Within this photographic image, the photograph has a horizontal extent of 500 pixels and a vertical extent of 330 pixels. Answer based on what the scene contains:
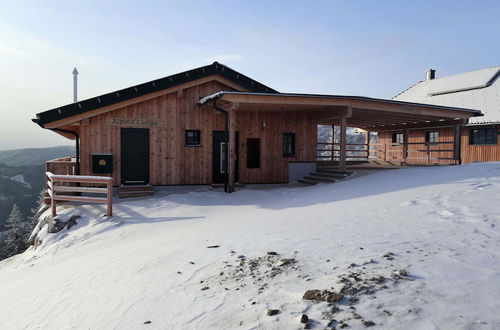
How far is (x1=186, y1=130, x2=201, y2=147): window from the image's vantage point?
13494 millimetres

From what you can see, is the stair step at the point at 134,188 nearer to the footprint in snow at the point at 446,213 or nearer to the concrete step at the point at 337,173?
the concrete step at the point at 337,173

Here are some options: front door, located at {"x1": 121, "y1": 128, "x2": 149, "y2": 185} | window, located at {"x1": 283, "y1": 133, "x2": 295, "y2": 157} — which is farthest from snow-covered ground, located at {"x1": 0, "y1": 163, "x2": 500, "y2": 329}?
window, located at {"x1": 283, "y1": 133, "x2": 295, "y2": 157}

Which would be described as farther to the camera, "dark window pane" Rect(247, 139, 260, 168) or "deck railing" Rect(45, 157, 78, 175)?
"dark window pane" Rect(247, 139, 260, 168)

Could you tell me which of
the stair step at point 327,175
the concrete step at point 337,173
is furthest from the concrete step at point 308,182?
the concrete step at point 337,173

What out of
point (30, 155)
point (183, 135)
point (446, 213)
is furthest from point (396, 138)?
point (30, 155)

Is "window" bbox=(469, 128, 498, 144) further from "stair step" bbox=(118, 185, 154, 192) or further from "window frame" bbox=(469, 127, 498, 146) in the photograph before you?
"stair step" bbox=(118, 185, 154, 192)

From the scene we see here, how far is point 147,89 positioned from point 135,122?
1346mm

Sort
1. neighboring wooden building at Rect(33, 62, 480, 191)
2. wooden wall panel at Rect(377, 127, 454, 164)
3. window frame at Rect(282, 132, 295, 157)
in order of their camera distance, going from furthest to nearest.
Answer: wooden wall panel at Rect(377, 127, 454, 164) < window frame at Rect(282, 132, 295, 157) < neighboring wooden building at Rect(33, 62, 480, 191)

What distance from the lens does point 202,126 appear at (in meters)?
13.5

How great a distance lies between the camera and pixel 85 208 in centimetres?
991

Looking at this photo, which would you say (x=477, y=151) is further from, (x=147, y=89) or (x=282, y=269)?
(x=282, y=269)

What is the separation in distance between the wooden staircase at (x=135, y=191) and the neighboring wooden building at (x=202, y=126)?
0.76 metres

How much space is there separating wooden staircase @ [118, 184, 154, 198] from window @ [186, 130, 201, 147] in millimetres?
2485

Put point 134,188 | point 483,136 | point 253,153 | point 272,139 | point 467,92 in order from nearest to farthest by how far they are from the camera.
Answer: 1. point 134,188
2. point 253,153
3. point 272,139
4. point 483,136
5. point 467,92
